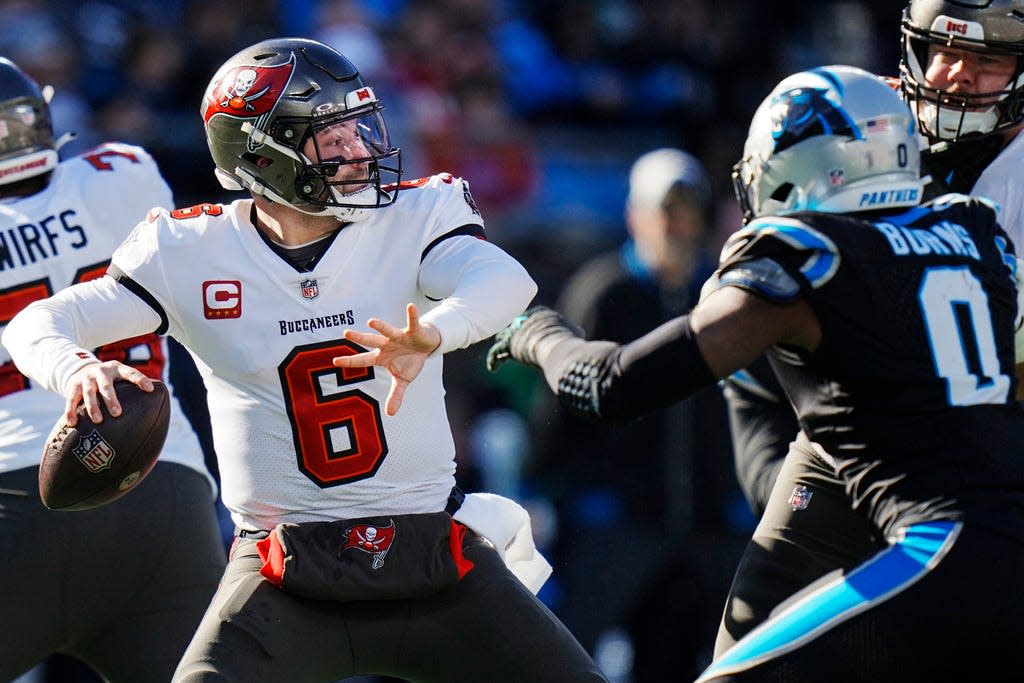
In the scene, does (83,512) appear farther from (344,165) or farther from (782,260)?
(782,260)

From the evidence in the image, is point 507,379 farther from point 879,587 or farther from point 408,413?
point 879,587

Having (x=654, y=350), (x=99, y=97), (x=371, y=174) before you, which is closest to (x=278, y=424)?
(x=371, y=174)

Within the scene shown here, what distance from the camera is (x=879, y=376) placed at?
9.96ft

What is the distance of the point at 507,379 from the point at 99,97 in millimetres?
2890

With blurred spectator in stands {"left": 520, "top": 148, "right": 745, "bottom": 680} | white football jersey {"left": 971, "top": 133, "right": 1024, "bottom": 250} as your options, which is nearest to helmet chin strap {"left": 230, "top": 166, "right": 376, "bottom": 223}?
white football jersey {"left": 971, "top": 133, "right": 1024, "bottom": 250}

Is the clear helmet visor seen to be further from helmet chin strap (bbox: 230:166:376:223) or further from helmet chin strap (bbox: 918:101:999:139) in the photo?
helmet chin strap (bbox: 918:101:999:139)

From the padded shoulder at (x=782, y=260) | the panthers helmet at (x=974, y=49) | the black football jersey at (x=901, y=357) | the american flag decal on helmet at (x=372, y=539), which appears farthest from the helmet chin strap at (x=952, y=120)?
the american flag decal on helmet at (x=372, y=539)

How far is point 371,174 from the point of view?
353 cm

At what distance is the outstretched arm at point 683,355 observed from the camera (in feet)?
9.96

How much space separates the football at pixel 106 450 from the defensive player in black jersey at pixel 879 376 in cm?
88

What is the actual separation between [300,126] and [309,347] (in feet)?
1.74

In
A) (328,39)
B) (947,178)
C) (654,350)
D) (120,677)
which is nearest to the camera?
(654,350)

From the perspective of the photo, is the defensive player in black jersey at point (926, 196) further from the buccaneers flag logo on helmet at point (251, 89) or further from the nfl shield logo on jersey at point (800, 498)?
the buccaneers flag logo on helmet at point (251, 89)

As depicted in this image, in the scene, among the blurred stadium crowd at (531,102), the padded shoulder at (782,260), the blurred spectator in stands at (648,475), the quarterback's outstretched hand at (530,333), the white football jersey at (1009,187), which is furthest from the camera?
the blurred stadium crowd at (531,102)
